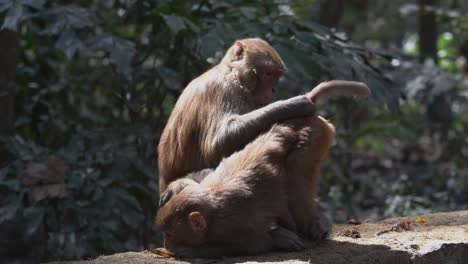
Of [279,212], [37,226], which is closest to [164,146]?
[279,212]

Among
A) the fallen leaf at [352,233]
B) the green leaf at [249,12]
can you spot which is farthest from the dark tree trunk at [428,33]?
the fallen leaf at [352,233]

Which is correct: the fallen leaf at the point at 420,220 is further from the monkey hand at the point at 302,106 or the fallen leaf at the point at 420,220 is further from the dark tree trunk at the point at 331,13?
the dark tree trunk at the point at 331,13

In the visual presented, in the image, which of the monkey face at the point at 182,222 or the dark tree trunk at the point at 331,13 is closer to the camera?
the monkey face at the point at 182,222

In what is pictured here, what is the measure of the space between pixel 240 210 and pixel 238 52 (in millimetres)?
1457

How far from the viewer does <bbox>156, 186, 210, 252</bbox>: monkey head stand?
171 inches

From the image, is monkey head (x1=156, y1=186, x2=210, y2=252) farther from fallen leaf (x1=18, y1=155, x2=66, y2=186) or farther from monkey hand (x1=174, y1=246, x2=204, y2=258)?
fallen leaf (x1=18, y1=155, x2=66, y2=186)

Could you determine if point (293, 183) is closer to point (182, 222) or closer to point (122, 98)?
point (182, 222)

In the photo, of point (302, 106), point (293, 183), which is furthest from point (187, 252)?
point (302, 106)

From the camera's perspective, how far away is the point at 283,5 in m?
7.20

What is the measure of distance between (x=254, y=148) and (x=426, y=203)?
490 cm

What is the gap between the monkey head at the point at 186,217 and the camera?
435cm

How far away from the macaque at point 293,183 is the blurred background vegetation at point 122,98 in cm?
145

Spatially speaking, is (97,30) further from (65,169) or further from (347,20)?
(347,20)

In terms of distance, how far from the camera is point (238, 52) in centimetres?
538
